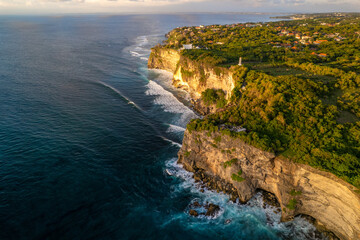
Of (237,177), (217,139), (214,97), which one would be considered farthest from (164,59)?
(237,177)

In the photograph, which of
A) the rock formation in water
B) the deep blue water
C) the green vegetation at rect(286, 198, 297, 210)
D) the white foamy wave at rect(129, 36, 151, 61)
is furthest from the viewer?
the white foamy wave at rect(129, 36, 151, 61)

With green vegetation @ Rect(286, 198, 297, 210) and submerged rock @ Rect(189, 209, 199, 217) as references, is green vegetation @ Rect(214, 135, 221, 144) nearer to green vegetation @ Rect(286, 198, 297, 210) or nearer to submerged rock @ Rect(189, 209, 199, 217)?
submerged rock @ Rect(189, 209, 199, 217)

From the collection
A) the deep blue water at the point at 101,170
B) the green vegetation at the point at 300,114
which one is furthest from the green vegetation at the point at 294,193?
the green vegetation at the point at 300,114

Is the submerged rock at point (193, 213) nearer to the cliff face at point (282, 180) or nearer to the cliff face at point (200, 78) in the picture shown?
the cliff face at point (282, 180)

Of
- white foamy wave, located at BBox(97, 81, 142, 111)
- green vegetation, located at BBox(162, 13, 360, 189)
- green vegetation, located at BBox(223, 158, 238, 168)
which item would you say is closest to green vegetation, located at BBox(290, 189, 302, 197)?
green vegetation, located at BBox(162, 13, 360, 189)

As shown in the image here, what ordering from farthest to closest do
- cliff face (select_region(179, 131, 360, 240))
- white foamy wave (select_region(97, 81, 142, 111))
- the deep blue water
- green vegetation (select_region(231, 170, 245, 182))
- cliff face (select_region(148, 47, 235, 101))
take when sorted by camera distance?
white foamy wave (select_region(97, 81, 142, 111)), cliff face (select_region(148, 47, 235, 101)), green vegetation (select_region(231, 170, 245, 182)), the deep blue water, cliff face (select_region(179, 131, 360, 240))
